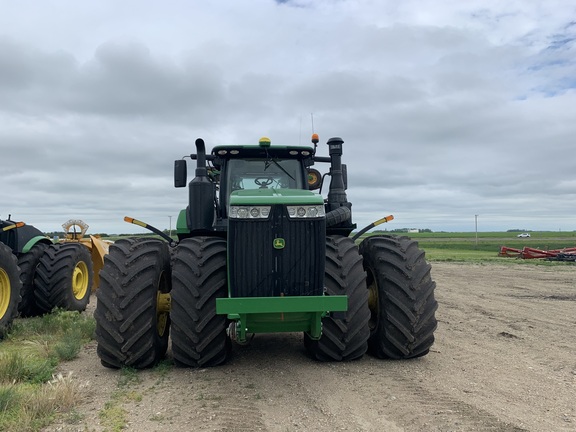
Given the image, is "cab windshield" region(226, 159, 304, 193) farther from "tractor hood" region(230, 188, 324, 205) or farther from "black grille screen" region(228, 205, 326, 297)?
"black grille screen" region(228, 205, 326, 297)

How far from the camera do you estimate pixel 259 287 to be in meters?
5.24

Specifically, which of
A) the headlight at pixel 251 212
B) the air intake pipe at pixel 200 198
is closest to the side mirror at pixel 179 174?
the air intake pipe at pixel 200 198

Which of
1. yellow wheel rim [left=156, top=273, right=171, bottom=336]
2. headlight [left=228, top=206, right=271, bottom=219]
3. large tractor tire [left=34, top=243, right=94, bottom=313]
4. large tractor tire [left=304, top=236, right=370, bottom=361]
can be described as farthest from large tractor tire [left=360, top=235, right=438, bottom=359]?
large tractor tire [left=34, top=243, right=94, bottom=313]

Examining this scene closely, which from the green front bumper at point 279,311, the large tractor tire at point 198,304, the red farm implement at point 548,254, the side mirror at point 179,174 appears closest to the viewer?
the green front bumper at point 279,311

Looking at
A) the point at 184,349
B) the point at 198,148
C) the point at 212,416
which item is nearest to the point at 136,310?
the point at 184,349

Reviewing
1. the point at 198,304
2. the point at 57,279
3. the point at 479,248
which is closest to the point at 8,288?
the point at 57,279

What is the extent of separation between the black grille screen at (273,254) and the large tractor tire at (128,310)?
3.54ft

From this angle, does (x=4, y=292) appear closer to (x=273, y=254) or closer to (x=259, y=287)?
(x=259, y=287)

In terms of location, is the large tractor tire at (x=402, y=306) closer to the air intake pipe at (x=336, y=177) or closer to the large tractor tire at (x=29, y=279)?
the air intake pipe at (x=336, y=177)

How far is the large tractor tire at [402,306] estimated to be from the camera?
19.4 ft

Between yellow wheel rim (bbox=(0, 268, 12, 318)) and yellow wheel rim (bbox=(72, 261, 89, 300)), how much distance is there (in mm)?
3359

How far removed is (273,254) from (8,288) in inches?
186

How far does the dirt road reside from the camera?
4148 millimetres

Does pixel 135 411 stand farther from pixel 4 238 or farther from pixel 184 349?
pixel 4 238
